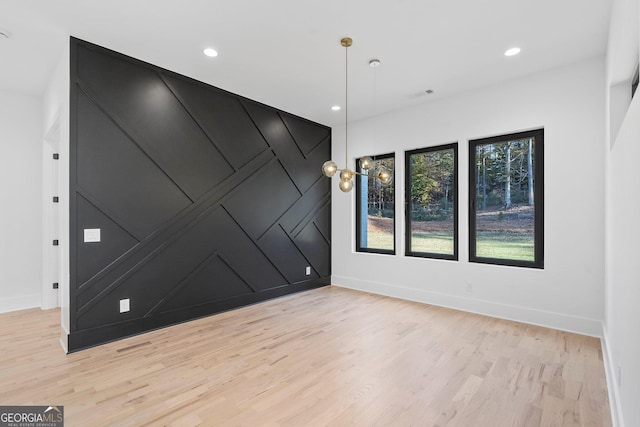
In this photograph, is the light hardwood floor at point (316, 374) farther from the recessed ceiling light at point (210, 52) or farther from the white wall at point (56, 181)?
the recessed ceiling light at point (210, 52)

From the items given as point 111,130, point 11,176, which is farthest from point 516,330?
point 11,176

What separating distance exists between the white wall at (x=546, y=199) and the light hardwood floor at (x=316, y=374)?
14.6 inches

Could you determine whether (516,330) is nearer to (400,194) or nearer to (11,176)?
(400,194)

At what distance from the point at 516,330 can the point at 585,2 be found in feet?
10.7

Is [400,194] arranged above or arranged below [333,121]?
below

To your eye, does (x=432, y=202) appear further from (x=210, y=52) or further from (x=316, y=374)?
(x=210, y=52)

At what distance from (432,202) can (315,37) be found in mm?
3012

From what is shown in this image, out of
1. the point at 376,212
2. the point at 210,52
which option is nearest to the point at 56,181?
the point at 210,52

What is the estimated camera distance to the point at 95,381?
2408 mm

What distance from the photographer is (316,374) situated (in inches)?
100

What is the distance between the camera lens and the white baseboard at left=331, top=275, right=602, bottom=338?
3.39 metres

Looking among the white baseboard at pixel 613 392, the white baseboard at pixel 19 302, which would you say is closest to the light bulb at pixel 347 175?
the white baseboard at pixel 613 392

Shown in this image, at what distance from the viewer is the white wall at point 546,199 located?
3.36 metres

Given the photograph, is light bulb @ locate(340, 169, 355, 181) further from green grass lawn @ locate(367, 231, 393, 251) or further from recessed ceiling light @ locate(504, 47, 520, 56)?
green grass lawn @ locate(367, 231, 393, 251)
